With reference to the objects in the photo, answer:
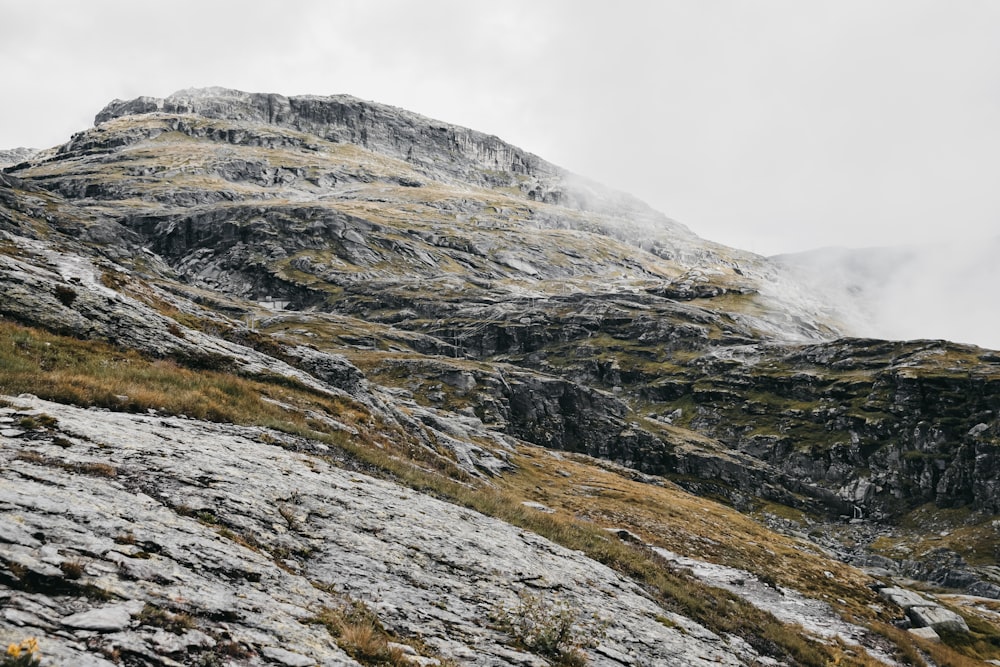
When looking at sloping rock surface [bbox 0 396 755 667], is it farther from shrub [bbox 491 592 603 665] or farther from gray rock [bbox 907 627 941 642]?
gray rock [bbox 907 627 941 642]

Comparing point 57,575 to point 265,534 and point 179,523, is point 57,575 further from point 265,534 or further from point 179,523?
point 265,534

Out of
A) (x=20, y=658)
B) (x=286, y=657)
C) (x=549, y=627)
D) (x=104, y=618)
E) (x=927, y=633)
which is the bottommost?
(x=927, y=633)

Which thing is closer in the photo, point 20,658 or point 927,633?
point 20,658

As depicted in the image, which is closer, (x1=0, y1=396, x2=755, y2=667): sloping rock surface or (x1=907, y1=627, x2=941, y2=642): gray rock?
(x1=0, y1=396, x2=755, y2=667): sloping rock surface

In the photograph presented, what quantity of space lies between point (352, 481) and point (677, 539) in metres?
32.6

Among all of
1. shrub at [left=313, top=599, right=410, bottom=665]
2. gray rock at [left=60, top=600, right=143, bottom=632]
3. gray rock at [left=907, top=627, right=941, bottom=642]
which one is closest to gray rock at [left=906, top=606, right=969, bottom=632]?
gray rock at [left=907, top=627, right=941, bottom=642]

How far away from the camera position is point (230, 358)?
33.3 meters

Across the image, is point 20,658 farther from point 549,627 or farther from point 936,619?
point 936,619

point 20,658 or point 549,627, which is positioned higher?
point 20,658

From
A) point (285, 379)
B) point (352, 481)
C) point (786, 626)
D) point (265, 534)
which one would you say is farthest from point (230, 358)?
point (786, 626)

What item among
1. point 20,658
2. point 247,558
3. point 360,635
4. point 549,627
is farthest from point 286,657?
point 549,627

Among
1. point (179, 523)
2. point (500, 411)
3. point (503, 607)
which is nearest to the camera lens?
point (179, 523)

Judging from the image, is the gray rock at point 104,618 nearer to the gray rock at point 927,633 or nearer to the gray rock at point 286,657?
the gray rock at point 286,657

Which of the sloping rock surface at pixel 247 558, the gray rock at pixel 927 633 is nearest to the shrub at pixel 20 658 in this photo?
the sloping rock surface at pixel 247 558
